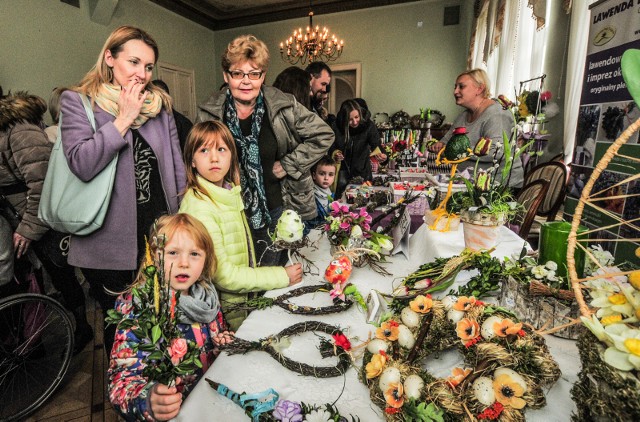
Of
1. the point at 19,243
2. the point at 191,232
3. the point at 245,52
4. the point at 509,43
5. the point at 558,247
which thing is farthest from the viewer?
the point at 509,43

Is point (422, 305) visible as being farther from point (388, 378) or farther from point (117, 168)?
point (117, 168)

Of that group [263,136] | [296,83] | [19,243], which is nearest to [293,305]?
[263,136]

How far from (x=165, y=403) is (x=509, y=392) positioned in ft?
2.17

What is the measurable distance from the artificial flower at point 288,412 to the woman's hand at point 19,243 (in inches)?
67.6

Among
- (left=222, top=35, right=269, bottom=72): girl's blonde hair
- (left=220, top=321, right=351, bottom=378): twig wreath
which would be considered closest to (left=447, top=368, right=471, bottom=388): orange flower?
(left=220, top=321, right=351, bottom=378): twig wreath

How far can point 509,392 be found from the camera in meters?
0.61

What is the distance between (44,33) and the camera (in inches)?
186

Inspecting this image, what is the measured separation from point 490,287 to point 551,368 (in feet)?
1.16

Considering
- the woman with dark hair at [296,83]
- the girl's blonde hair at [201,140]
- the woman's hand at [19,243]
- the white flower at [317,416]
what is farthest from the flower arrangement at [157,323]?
the woman with dark hair at [296,83]

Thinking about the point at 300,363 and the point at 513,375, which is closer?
the point at 513,375

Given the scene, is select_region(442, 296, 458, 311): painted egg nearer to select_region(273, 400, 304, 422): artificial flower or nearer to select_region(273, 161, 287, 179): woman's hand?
select_region(273, 400, 304, 422): artificial flower

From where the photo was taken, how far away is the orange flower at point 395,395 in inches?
25.1

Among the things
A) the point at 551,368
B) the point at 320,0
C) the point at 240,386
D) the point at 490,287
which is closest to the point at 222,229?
the point at 240,386

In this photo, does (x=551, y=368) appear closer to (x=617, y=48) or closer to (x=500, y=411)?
(x=500, y=411)
